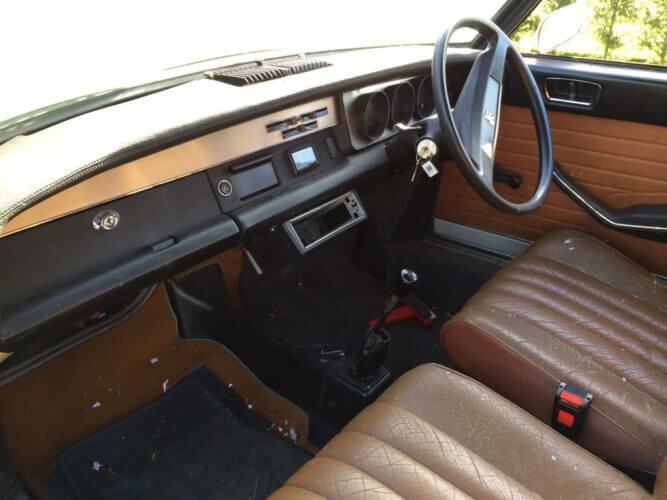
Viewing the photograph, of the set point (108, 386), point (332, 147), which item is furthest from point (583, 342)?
point (108, 386)

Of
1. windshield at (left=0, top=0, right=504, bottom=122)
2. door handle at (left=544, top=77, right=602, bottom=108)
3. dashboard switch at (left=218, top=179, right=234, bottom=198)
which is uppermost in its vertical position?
windshield at (left=0, top=0, right=504, bottom=122)

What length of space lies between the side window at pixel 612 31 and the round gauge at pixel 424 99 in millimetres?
429

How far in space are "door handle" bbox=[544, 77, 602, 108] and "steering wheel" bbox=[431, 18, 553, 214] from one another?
0.33m

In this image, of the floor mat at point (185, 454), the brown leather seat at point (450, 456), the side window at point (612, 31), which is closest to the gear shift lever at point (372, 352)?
the floor mat at point (185, 454)

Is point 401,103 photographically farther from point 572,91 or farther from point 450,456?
point 450,456

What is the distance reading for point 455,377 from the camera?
1.29m

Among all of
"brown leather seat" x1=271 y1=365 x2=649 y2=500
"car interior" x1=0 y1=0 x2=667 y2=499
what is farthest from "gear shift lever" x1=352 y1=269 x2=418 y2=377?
"brown leather seat" x1=271 y1=365 x2=649 y2=500

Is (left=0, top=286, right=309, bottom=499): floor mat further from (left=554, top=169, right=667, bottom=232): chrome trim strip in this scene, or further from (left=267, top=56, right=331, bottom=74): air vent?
(left=554, top=169, right=667, bottom=232): chrome trim strip

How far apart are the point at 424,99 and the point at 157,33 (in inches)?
35.4

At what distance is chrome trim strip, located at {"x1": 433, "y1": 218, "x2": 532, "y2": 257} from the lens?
2.25m

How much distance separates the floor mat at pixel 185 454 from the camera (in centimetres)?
167

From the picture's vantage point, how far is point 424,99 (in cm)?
193

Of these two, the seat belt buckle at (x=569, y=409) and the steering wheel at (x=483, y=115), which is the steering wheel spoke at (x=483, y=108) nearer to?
the steering wheel at (x=483, y=115)

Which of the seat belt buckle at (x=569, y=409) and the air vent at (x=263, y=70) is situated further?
the air vent at (x=263, y=70)
